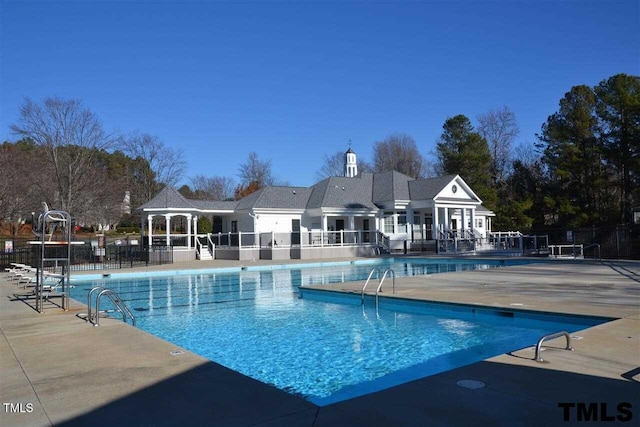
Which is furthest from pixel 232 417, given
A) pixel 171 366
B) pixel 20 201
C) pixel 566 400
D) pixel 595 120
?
pixel 595 120

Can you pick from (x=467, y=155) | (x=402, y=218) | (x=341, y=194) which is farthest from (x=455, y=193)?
(x=467, y=155)

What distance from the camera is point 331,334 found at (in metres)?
9.99

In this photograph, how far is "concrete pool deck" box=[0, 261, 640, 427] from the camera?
4020 mm

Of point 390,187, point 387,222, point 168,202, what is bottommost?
point 387,222

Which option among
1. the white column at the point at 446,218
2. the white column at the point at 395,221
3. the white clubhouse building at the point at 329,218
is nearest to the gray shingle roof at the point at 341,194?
the white clubhouse building at the point at 329,218

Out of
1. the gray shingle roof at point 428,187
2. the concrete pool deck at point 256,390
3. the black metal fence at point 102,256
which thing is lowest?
the concrete pool deck at point 256,390

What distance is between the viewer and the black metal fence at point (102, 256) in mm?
24797

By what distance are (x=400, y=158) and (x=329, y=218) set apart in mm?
31297

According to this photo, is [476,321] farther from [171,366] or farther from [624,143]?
[624,143]

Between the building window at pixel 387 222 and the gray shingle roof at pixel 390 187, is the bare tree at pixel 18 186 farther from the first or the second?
the building window at pixel 387 222

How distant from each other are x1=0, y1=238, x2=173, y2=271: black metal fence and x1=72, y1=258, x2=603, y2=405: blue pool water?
9.85 m

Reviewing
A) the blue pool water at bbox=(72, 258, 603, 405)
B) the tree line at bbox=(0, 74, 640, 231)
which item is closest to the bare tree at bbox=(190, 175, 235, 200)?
the tree line at bbox=(0, 74, 640, 231)

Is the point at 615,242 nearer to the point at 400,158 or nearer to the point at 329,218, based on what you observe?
the point at 329,218

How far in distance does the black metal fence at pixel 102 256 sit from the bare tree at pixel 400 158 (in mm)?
41431
